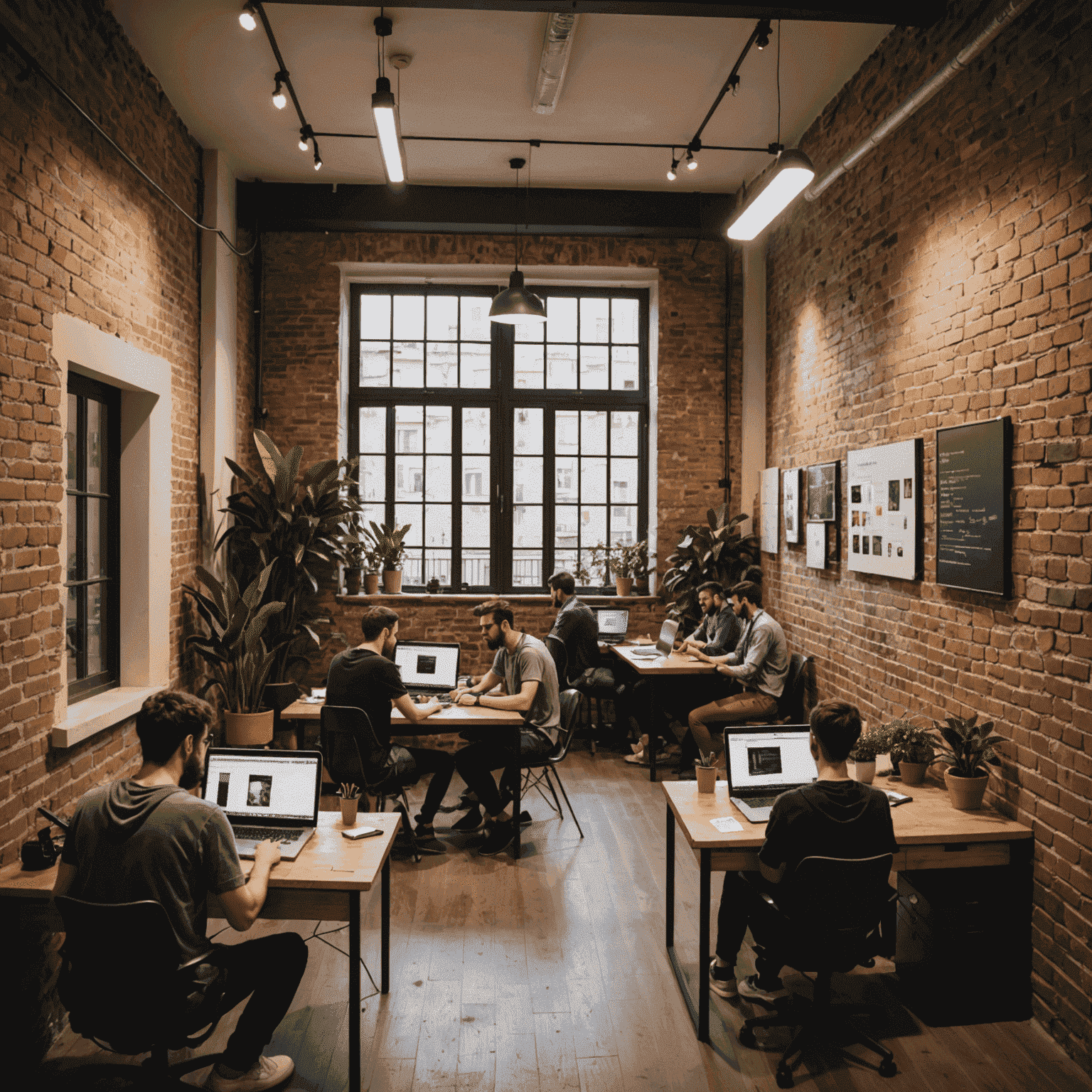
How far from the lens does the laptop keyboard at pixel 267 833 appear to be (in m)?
3.06

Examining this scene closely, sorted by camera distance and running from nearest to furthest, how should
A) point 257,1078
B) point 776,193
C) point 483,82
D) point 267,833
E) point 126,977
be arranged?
point 126,977 < point 257,1078 < point 267,833 < point 776,193 < point 483,82

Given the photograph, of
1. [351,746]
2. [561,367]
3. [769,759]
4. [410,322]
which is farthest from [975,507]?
[410,322]

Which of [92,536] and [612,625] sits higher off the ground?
[92,536]

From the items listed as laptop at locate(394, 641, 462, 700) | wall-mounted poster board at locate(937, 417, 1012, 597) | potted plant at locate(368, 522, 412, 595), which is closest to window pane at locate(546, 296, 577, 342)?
potted plant at locate(368, 522, 412, 595)

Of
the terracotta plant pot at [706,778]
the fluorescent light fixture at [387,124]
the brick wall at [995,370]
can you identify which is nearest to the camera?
the brick wall at [995,370]

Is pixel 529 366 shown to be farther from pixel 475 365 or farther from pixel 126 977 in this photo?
pixel 126 977

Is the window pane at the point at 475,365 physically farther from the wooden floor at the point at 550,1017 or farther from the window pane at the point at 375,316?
the wooden floor at the point at 550,1017

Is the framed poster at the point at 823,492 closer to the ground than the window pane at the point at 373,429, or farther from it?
closer to the ground

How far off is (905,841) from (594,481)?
5246mm

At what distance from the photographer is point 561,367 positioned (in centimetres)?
794

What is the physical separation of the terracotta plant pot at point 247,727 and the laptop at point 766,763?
3.52 m

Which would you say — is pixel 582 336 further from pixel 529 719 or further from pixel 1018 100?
pixel 1018 100

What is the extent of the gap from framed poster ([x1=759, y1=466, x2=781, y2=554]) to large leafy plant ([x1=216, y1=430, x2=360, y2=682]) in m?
3.53

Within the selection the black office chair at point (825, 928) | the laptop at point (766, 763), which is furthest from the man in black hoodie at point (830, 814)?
the laptop at point (766, 763)
